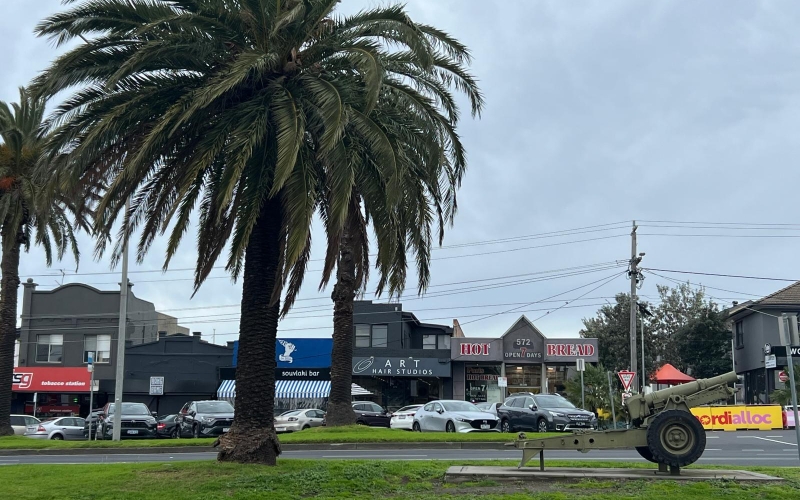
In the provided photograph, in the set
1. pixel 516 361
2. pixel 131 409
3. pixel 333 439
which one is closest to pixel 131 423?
pixel 131 409

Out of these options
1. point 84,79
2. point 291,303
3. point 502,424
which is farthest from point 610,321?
point 84,79

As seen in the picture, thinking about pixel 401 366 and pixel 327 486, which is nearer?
pixel 327 486

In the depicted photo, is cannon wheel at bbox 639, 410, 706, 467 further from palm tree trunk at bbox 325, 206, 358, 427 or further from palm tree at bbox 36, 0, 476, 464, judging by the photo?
palm tree trunk at bbox 325, 206, 358, 427

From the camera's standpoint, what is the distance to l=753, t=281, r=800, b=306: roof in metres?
46.8

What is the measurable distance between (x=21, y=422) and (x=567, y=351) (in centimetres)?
3009

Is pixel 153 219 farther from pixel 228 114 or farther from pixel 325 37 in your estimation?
pixel 325 37

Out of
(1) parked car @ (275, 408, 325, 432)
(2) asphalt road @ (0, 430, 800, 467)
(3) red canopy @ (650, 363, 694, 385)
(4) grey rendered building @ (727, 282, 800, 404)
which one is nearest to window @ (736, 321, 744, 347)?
(4) grey rendered building @ (727, 282, 800, 404)

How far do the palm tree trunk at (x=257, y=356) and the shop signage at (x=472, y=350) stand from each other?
36.8 meters

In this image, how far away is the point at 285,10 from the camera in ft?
44.9

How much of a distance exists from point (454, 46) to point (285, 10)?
10.2 ft

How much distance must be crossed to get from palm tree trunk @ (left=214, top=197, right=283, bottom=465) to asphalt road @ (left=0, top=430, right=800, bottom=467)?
5211 millimetres

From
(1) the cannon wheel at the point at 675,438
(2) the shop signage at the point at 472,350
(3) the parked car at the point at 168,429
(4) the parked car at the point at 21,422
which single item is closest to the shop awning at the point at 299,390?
(2) the shop signage at the point at 472,350

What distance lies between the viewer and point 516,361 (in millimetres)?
51062

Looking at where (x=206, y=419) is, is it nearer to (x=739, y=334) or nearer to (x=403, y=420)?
(x=403, y=420)
